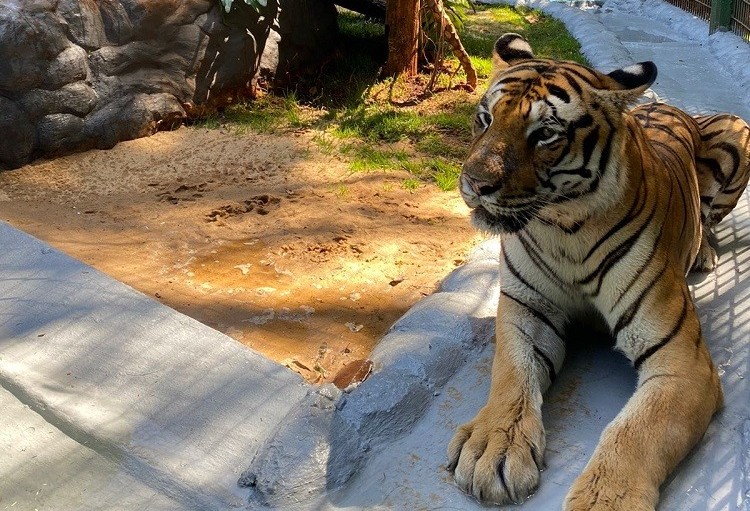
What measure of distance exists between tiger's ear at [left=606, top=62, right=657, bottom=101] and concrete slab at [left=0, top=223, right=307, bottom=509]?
167 centimetres

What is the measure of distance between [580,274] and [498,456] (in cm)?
82

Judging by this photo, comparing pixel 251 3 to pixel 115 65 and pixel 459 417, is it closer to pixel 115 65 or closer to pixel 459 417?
pixel 115 65

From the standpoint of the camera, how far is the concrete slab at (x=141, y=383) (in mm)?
2885

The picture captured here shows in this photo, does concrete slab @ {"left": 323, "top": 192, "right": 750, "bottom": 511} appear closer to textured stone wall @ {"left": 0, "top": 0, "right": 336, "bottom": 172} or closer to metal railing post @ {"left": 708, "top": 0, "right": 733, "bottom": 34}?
textured stone wall @ {"left": 0, "top": 0, "right": 336, "bottom": 172}

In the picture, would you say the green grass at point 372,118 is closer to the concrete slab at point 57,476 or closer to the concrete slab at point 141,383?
the concrete slab at point 141,383

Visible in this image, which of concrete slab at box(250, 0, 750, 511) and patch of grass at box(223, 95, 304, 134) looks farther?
patch of grass at box(223, 95, 304, 134)

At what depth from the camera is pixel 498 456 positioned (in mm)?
2637

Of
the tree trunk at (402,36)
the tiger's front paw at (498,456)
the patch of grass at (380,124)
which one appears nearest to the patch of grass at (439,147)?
the patch of grass at (380,124)

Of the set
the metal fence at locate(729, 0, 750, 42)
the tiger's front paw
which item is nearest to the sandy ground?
the tiger's front paw

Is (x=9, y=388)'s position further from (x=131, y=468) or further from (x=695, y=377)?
(x=695, y=377)

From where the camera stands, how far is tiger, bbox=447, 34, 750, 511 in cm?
260

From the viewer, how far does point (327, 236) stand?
16.6 ft

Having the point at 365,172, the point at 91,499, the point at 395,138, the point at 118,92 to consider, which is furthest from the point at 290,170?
the point at 91,499

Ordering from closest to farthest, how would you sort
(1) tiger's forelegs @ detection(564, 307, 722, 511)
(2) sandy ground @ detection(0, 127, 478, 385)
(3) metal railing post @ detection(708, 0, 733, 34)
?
(1) tiger's forelegs @ detection(564, 307, 722, 511)
(2) sandy ground @ detection(0, 127, 478, 385)
(3) metal railing post @ detection(708, 0, 733, 34)
